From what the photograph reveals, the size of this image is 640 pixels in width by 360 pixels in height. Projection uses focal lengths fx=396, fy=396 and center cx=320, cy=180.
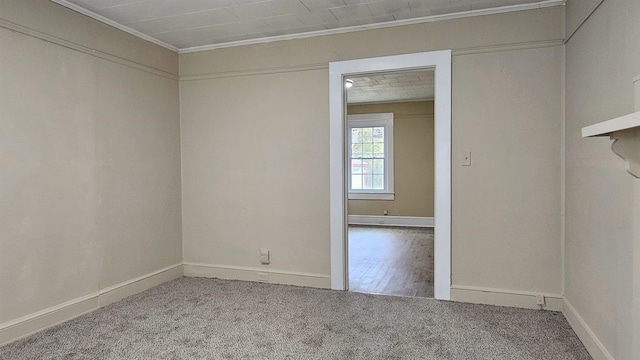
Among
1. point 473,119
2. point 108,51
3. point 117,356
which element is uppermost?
point 108,51

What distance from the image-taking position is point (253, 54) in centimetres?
387

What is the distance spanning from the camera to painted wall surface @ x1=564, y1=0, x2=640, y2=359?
6.12 feet

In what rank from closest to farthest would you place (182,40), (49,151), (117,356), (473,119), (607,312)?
(607,312), (117,356), (49,151), (473,119), (182,40)

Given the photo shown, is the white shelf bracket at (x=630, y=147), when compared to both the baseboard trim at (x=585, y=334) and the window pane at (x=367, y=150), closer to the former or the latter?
the baseboard trim at (x=585, y=334)

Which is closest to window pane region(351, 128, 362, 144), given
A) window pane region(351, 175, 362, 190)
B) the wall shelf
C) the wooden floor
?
window pane region(351, 175, 362, 190)

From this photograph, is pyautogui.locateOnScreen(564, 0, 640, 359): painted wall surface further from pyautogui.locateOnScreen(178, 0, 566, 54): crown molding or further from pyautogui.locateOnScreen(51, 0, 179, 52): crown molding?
pyautogui.locateOnScreen(51, 0, 179, 52): crown molding

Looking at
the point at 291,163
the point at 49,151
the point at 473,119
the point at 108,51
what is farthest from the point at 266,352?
the point at 108,51

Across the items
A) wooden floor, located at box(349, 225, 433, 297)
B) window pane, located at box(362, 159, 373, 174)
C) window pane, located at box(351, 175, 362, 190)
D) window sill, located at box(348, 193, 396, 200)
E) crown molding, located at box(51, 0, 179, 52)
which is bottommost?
wooden floor, located at box(349, 225, 433, 297)

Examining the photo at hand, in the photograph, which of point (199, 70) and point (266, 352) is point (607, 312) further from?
point (199, 70)

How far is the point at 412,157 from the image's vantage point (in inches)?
300

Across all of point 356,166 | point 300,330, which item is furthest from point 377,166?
point 300,330

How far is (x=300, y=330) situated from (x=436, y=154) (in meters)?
1.77

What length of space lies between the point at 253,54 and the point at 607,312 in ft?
11.2

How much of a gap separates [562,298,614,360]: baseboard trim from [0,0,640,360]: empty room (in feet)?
0.09
